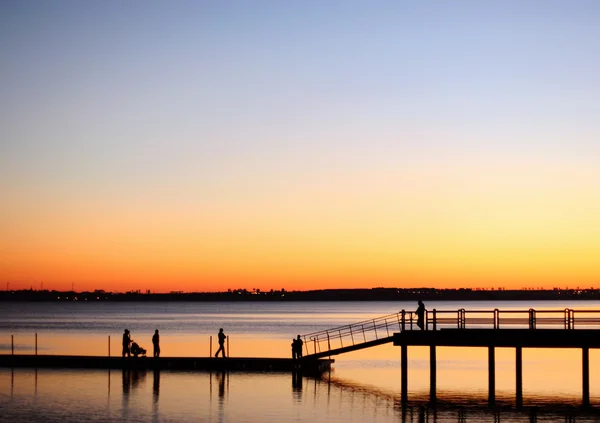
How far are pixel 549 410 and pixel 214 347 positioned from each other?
58.6 m

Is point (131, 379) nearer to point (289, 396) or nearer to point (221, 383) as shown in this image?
point (221, 383)

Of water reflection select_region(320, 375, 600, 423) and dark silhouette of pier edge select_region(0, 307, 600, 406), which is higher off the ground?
dark silhouette of pier edge select_region(0, 307, 600, 406)

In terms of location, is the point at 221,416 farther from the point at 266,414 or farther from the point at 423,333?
the point at 423,333

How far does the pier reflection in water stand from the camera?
3859 cm

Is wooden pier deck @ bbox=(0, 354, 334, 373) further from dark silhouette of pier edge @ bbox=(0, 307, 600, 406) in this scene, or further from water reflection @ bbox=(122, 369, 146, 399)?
water reflection @ bbox=(122, 369, 146, 399)

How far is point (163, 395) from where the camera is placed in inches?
1752

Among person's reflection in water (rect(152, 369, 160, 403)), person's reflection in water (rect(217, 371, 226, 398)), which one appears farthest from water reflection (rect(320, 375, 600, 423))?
person's reflection in water (rect(152, 369, 160, 403))

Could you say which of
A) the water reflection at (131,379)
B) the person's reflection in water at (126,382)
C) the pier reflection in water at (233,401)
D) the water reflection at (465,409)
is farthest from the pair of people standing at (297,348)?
the person's reflection in water at (126,382)

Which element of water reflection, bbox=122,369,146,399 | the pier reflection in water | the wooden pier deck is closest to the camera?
the pier reflection in water

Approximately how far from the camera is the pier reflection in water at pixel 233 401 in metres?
38.6

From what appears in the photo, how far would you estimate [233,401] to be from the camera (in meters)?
42.6

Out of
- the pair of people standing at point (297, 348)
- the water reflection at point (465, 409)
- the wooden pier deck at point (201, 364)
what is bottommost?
the water reflection at point (465, 409)

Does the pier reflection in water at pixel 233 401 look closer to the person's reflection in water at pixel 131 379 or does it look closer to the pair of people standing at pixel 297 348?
the person's reflection in water at pixel 131 379

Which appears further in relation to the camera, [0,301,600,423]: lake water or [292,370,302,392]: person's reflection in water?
[292,370,302,392]: person's reflection in water
